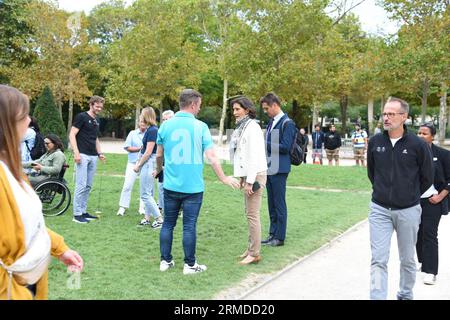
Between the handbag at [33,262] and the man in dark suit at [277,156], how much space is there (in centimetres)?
492

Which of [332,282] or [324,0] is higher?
[324,0]

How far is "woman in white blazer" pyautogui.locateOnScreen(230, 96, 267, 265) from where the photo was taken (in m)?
6.33

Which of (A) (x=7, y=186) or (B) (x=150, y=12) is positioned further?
(B) (x=150, y=12)

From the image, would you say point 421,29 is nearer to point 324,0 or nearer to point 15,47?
point 324,0

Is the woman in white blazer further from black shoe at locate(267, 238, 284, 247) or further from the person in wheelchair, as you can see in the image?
the person in wheelchair

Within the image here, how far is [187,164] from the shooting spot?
225 inches

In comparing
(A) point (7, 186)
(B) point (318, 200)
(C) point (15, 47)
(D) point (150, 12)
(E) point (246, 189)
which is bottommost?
(B) point (318, 200)

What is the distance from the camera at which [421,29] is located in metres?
26.5

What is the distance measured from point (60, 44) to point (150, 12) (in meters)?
6.72

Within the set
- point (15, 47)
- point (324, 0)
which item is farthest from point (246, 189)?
point (15, 47)

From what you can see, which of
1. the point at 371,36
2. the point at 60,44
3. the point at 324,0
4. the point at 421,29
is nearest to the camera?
the point at 324,0

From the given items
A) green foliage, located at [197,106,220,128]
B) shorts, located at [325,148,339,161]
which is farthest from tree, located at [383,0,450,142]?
green foliage, located at [197,106,220,128]

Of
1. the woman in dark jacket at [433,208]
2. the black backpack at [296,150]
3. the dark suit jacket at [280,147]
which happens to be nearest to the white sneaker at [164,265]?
the dark suit jacket at [280,147]

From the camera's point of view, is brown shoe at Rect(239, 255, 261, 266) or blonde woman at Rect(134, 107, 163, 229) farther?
blonde woman at Rect(134, 107, 163, 229)
